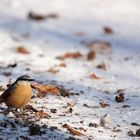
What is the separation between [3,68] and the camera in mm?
8938

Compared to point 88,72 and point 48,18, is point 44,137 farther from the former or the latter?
point 48,18

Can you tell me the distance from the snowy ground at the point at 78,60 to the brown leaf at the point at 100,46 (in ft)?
0.19

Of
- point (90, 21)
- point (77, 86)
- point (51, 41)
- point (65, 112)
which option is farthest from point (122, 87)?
point (90, 21)

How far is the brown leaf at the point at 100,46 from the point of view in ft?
35.4

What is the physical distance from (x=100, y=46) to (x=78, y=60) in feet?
3.12

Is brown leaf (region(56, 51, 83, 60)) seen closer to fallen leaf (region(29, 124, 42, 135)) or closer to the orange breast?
the orange breast

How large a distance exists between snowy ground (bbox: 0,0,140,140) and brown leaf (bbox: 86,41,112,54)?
0.19 feet

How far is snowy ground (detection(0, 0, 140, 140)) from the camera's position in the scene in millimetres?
6137

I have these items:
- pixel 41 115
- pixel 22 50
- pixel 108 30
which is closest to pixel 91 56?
pixel 22 50

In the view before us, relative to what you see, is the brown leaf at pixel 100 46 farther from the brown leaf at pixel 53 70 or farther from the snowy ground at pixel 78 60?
the brown leaf at pixel 53 70

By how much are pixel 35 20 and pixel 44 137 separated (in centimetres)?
740

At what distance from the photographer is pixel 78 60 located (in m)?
10.1

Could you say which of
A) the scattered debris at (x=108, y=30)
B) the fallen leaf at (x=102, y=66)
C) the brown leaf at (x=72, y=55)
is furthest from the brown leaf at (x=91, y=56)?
the scattered debris at (x=108, y=30)

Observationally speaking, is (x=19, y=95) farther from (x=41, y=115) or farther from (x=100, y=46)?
(x=100, y=46)
